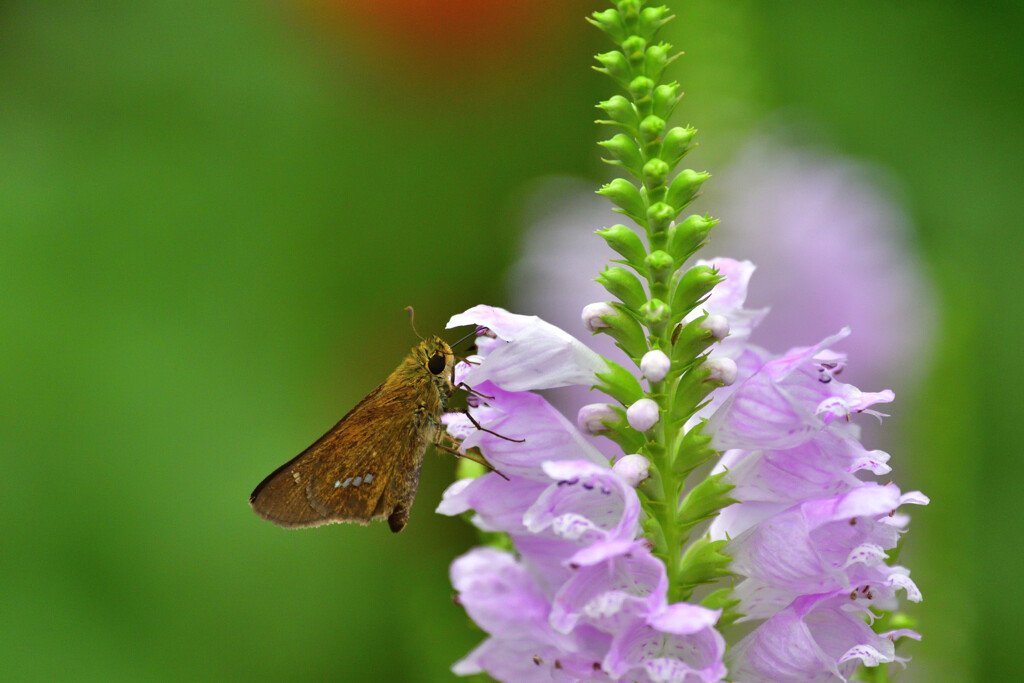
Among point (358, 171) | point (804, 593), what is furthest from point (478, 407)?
point (358, 171)

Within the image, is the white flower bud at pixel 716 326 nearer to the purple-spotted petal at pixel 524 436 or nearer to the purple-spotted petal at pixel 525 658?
the purple-spotted petal at pixel 524 436

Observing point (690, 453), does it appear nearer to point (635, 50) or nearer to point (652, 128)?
point (652, 128)

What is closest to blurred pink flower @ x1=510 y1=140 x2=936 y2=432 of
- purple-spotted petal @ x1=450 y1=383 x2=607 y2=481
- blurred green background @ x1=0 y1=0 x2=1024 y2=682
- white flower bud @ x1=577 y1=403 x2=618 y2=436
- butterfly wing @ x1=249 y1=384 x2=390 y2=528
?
blurred green background @ x1=0 y1=0 x2=1024 y2=682

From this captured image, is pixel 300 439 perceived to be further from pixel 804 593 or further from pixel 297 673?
pixel 804 593

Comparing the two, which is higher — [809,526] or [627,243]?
[627,243]

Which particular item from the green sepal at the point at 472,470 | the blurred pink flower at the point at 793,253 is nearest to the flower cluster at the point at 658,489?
the green sepal at the point at 472,470

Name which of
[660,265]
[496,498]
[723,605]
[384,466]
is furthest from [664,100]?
[384,466]
